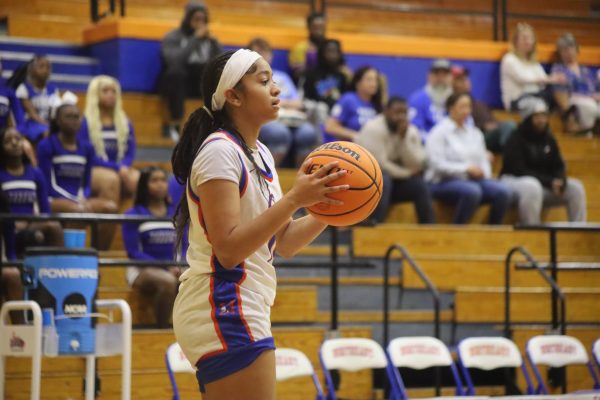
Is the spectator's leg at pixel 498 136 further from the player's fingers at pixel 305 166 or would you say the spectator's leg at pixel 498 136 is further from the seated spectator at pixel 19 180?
the player's fingers at pixel 305 166

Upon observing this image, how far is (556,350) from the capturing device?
7020 mm

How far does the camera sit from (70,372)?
615cm

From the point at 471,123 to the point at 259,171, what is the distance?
22.0ft

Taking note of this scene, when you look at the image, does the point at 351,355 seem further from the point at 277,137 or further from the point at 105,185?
the point at 277,137

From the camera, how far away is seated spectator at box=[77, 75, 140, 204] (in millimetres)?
7832

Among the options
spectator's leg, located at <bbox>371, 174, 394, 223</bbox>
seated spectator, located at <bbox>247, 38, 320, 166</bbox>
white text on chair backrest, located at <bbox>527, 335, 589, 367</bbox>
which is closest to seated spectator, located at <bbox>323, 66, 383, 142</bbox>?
seated spectator, located at <bbox>247, 38, 320, 166</bbox>

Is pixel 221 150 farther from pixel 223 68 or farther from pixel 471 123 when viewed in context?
pixel 471 123

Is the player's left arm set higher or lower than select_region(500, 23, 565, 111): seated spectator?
lower

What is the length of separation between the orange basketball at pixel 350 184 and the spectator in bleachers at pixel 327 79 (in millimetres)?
6844

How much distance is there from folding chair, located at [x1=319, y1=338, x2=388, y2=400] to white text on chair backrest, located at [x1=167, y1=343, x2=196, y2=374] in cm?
85

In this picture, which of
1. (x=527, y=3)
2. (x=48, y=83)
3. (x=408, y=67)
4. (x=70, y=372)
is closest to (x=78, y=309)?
(x=70, y=372)

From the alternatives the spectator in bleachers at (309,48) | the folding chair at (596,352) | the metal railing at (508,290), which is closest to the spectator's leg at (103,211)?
the metal railing at (508,290)

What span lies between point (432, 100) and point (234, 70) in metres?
7.27

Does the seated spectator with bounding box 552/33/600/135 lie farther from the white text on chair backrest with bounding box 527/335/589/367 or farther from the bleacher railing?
the white text on chair backrest with bounding box 527/335/589/367
